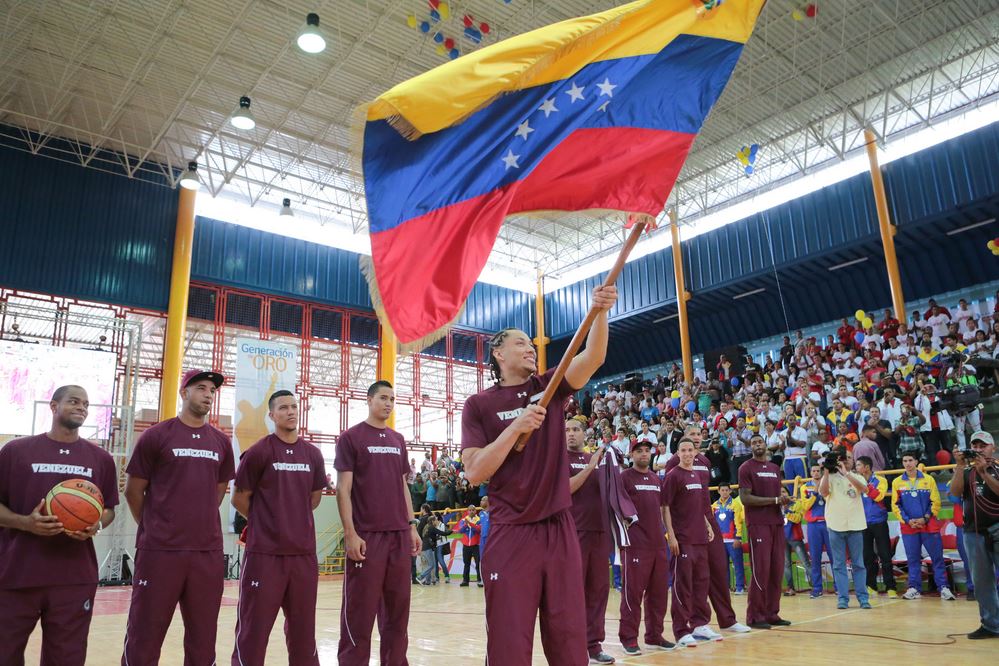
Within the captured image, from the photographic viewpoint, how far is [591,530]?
6.91 m

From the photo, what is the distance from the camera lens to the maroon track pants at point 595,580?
6527 millimetres

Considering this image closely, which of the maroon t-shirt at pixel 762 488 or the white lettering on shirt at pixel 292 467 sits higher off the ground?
the white lettering on shirt at pixel 292 467

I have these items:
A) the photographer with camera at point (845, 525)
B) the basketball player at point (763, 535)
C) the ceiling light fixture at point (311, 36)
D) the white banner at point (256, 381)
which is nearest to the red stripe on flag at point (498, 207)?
the basketball player at point (763, 535)

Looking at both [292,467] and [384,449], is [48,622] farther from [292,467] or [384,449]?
[384,449]

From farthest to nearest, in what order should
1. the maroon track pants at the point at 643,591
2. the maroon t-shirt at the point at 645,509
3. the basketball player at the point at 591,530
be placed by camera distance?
1. the maroon t-shirt at the point at 645,509
2. the maroon track pants at the point at 643,591
3. the basketball player at the point at 591,530

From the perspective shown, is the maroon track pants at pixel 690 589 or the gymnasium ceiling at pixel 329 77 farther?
the gymnasium ceiling at pixel 329 77

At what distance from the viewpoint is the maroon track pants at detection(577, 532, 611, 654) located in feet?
21.4

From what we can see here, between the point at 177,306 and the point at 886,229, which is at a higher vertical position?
the point at 886,229

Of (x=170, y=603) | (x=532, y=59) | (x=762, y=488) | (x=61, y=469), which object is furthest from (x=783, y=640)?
(x=61, y=469)

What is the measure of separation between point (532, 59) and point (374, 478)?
3.03 m

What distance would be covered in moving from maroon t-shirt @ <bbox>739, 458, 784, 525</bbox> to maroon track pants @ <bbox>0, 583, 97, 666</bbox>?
255 inches

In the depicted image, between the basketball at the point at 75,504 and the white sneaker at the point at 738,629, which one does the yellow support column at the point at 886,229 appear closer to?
the white sneaker at the point at 738,629

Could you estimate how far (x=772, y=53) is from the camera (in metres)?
17.9

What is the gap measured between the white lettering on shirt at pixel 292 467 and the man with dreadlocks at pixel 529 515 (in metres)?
2.19
